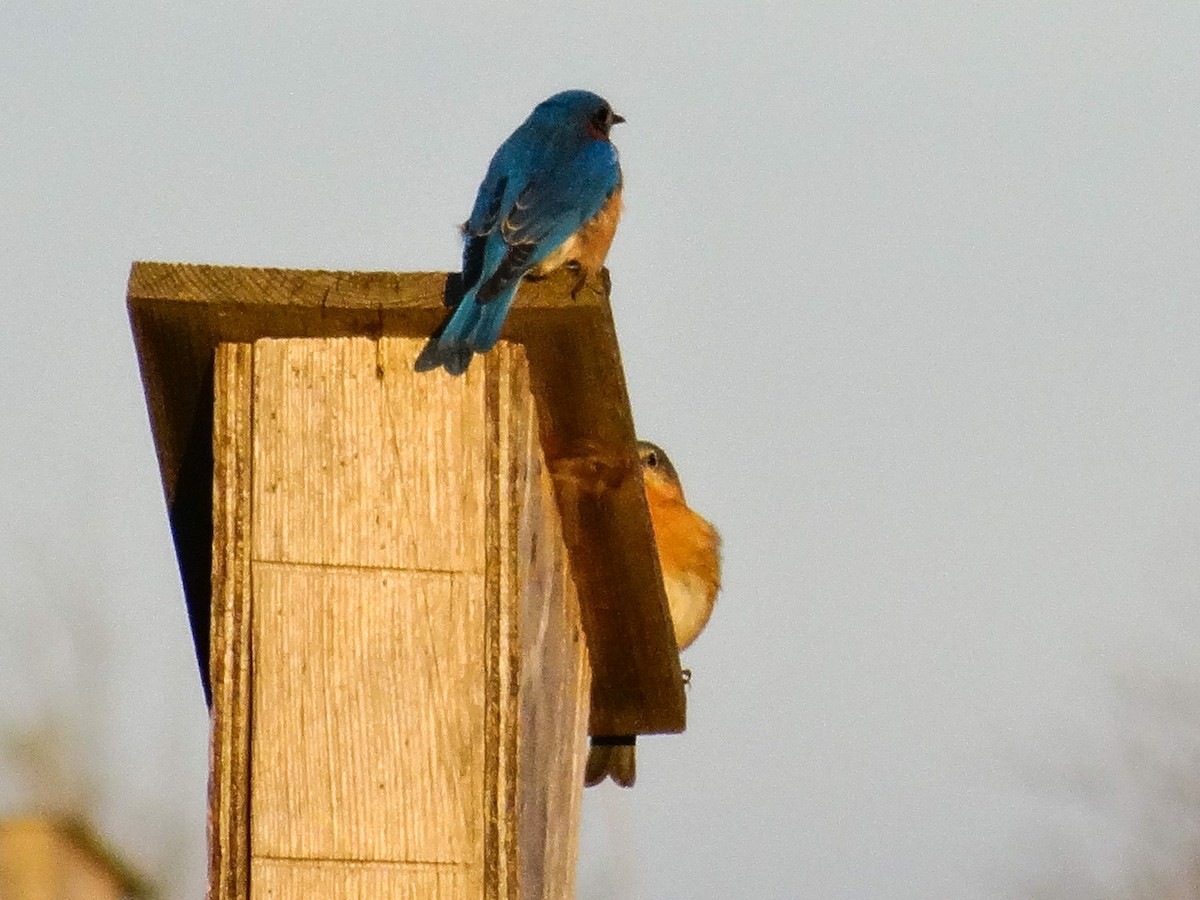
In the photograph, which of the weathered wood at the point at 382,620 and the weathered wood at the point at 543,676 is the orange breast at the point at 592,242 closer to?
the weathered wood at the point at 543,676

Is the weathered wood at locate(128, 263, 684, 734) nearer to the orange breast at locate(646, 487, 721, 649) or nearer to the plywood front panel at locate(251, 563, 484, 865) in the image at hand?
the plywood front panel at locate(251, 563, 484, 865)

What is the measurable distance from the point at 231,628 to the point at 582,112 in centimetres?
283

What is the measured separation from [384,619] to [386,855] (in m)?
0.34

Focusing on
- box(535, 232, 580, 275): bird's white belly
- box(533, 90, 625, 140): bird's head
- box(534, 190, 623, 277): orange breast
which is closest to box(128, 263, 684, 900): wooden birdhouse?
box(535, 232, 580, 275): bird's white belly

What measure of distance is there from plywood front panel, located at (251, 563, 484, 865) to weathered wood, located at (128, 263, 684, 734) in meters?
0.08

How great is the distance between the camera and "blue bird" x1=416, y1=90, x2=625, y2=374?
9.50 ft

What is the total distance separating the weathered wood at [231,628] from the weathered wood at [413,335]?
0.06 metres

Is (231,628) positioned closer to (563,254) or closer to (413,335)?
(413,335)

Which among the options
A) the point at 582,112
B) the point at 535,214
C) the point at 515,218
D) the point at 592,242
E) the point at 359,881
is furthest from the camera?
the point at 582,112

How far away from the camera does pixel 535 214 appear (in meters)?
4.05

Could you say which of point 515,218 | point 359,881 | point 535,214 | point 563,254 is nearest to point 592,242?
point 563,254

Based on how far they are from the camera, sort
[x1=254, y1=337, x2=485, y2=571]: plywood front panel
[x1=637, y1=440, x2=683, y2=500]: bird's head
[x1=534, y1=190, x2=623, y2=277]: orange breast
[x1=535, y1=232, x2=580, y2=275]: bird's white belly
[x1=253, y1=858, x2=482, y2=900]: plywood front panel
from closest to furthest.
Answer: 1. [x1=253, y1=858, x2=482, y2=900]: plywood front panel
2. [x1=254, y1=337, x2=485, y2=571]: plywood front panel
3. [x1=535, y1=232, x2=580, y2=275]: bird's white belly
4. [x1=534, y1=190, x2=623, y2=277]: orange breast
5. [x1=637, y1=440, x2=683, y2=500]: bird's head

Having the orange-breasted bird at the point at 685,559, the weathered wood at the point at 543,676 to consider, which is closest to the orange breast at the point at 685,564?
the orange-breasted bird at the point at 685,559

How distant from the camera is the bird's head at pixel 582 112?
5.25 metres
